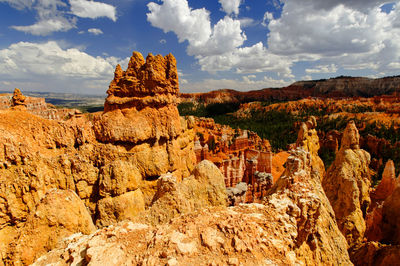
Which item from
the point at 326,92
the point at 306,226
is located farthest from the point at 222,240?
the point at 326,92

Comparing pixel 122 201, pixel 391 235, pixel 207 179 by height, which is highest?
pixel 207 179

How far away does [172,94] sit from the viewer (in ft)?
48.6

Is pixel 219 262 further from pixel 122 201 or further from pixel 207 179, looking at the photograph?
pixel 122 201

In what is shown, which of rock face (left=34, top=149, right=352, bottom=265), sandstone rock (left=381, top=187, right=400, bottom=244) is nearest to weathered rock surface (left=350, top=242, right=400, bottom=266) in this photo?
sandstone rock (left=381, top=187, right=400, bottom=244)

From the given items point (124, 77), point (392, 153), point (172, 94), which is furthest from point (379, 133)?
point (124, 77)

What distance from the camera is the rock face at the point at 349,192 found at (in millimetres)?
10000

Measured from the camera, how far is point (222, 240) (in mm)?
3508

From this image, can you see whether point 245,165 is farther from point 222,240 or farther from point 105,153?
point 222,240

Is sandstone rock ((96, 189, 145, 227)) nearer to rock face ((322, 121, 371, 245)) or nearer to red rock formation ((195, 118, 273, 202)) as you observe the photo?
red rock formation ((195, 118, 273, 202))

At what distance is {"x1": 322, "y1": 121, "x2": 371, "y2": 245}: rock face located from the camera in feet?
32.8

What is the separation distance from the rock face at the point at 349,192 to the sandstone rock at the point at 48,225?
12.2 m

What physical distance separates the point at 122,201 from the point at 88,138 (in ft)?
12.3

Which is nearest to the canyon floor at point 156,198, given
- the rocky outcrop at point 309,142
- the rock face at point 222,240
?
the rock face at point 222,240

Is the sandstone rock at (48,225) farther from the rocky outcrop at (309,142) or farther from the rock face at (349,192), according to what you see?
the rocky outcrop at (309,142)
